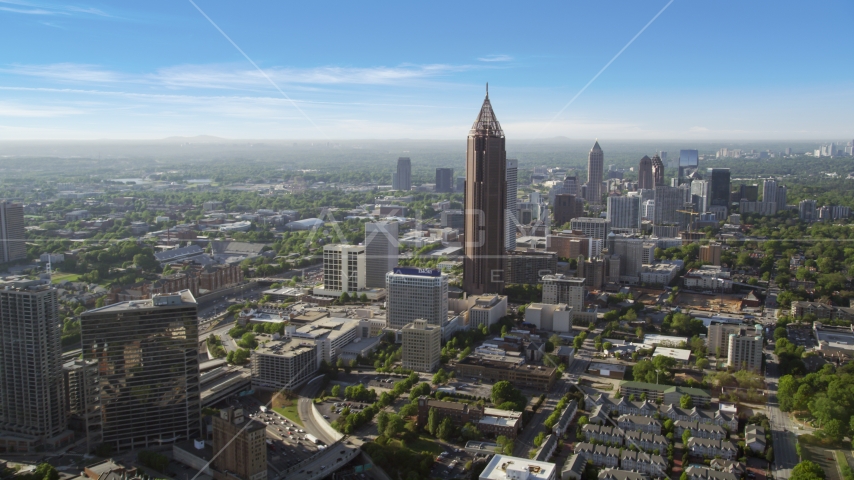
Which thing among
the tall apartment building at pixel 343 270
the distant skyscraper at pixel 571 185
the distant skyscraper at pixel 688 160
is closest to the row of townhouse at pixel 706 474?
Result: the tall apartment building at pixel 343 270

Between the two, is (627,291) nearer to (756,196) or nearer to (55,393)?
(55,393)

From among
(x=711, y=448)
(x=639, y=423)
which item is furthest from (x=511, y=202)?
(x=711, y=448)

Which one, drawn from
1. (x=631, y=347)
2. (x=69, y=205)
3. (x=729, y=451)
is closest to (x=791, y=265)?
(x=631, y=347)

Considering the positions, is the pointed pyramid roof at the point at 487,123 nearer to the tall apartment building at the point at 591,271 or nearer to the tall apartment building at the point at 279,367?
the tall apartment building at the point at 591,271

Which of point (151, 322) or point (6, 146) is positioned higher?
point (6, 146)

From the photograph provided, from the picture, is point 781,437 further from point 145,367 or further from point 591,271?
point 591,271

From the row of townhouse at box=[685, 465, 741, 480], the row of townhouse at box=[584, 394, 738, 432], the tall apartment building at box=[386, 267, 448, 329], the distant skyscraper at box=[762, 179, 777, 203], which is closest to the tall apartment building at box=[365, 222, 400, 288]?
the tall apartment building at box=[386, 267, 448, 329]
